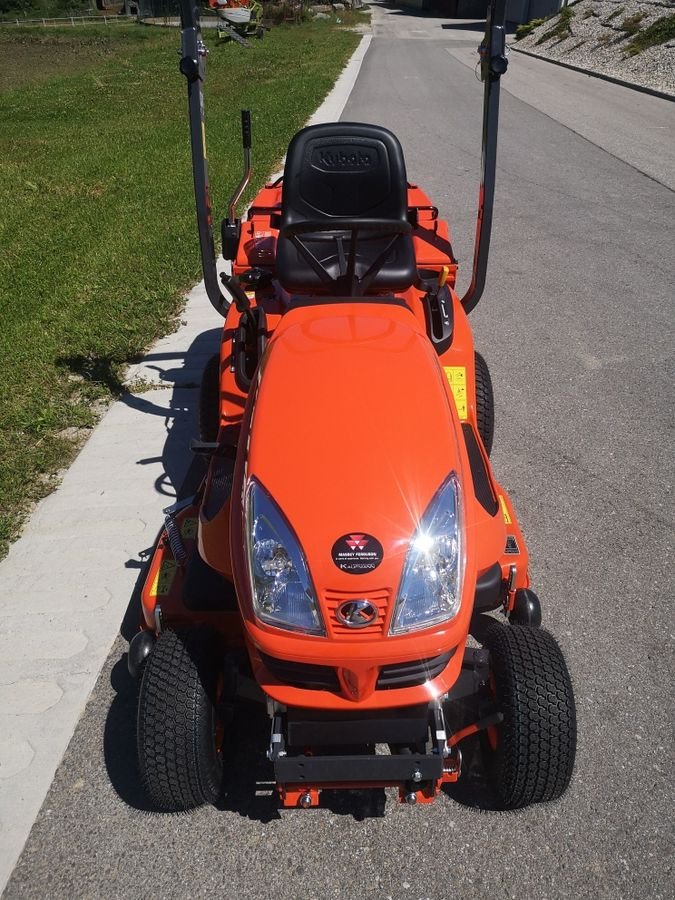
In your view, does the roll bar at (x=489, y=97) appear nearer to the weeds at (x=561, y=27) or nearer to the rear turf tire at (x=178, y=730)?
the rear turf tire at (x=178, y=730)

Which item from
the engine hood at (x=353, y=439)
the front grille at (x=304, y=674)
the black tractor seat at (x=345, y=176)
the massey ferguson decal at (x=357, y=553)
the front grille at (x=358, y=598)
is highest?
the black tractor seat at (x=345, y=176)

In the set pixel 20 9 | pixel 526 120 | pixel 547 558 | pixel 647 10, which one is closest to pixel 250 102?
pixel 526 120

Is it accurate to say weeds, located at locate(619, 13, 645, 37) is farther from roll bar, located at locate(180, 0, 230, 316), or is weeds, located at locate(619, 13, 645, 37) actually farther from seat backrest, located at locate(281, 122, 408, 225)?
roll bar, located at locate(180, 0, 230, 316)

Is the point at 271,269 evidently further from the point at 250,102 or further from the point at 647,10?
the point at 647,10

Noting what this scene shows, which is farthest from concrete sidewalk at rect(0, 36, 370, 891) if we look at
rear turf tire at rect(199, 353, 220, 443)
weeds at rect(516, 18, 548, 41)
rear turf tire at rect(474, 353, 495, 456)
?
weeds at rect(516, 18, 548, 41)

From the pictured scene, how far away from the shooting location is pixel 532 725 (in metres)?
2.04

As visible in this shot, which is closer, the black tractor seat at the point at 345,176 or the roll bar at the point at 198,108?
the roll bar at the point at 198,108

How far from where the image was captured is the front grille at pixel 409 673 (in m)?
1.84

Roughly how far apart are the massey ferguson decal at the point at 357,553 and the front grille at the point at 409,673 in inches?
10.3

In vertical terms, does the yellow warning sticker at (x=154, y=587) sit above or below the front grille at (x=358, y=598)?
below

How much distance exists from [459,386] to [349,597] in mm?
1485

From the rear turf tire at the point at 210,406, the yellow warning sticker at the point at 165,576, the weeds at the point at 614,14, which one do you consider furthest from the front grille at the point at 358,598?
the weeds at the point at 614,14

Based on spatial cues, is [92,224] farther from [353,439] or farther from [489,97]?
[353,439]

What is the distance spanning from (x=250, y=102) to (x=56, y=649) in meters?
13.7
